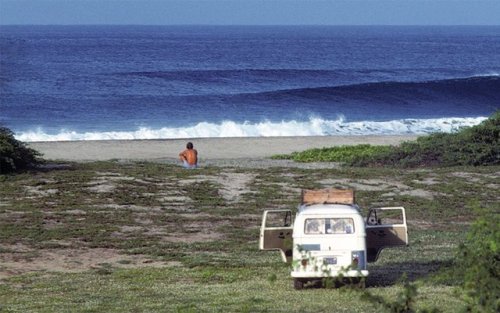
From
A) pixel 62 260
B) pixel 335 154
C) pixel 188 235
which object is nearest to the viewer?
pixel 62 260

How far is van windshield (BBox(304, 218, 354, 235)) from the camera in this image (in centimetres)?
1332

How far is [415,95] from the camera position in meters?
64.2

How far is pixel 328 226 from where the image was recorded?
13359 mm

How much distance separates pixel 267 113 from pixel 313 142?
55.0ft

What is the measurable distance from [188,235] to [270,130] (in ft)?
86.2

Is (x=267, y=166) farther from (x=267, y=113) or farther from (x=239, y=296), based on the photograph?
(x=267, y=113)

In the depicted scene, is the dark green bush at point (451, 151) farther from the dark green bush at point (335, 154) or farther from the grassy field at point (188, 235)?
the grassy field at point (188, 235)

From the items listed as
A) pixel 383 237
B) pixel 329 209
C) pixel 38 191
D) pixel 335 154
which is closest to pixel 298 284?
pixel 329 209

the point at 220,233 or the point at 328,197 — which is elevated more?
the point at 328,197

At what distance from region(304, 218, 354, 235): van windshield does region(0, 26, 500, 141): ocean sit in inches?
929

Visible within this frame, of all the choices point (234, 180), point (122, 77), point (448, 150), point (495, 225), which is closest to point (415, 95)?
point (122, 77)

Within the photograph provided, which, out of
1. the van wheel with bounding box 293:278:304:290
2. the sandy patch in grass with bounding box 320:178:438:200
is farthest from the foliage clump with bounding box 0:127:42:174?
the van wheel with bounding box 293:278:304:290

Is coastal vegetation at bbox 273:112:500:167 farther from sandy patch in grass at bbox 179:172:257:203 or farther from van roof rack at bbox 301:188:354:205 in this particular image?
van roof rack at bbox 301:188:354:205

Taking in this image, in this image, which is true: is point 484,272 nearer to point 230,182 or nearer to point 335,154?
point 230,182
